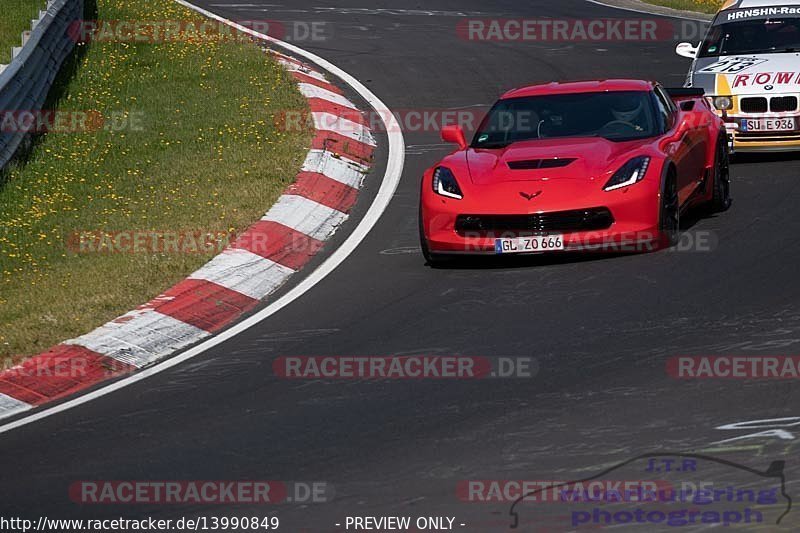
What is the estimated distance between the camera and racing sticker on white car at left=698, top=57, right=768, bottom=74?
47.7 ft

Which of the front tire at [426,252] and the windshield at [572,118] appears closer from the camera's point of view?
the front tire at [426,252]

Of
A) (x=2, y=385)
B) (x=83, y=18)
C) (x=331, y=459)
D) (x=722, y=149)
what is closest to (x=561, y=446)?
(x=331, y=459)

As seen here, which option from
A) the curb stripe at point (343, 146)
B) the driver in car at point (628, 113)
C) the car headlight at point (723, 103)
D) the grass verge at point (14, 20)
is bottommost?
the curb stripe at point (343, 146)

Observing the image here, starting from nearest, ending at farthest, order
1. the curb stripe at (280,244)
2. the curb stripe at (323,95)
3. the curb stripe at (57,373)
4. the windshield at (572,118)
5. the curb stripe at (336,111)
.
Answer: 1. the curb stripe at (57,373)
2. the curb stripe at (280,244)
3. the windshield at (572,118)
4. the curb stripe at (336,111)
5. the curb stripe at (323,95)

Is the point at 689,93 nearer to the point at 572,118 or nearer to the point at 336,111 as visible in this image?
the point at 572,118

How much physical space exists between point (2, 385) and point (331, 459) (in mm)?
2720

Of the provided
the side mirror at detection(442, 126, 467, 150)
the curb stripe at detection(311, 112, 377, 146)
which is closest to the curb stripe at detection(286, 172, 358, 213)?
the side mirror at detection(442, 126, 467, 150)

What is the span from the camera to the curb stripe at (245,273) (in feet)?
34.2

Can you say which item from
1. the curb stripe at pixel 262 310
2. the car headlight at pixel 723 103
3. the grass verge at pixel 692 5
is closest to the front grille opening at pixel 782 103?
the car headlight at pixel 723 103

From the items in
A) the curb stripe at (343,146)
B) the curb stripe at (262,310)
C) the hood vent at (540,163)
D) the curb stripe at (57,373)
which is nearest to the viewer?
the curb stripe at (57,373)

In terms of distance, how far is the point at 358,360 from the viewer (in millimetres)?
8266

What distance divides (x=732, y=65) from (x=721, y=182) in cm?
286

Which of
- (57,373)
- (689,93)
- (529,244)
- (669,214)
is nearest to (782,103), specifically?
(689,93)

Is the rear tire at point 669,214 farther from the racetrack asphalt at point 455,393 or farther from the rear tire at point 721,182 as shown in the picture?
the rear tire at point 721,182
